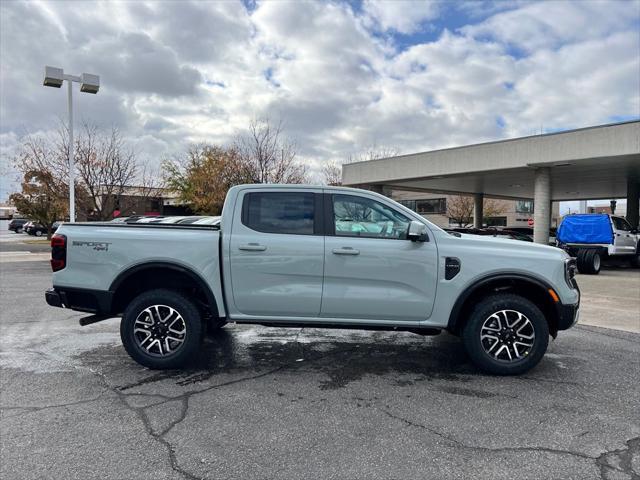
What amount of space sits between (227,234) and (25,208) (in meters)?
34.0

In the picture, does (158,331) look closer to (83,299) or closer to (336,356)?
(83,299)

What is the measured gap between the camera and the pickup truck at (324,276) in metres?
4.67

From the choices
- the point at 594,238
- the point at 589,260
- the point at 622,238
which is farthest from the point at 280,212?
the point at 622,238

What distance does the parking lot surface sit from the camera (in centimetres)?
302

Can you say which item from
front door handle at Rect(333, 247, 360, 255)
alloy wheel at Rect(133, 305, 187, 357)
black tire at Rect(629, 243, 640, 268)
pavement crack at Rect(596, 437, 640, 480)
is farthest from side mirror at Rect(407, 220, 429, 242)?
black tire at Rect(629, 243, 640, 268)

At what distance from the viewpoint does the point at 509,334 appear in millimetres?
4707

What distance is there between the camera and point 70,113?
16.0 metres

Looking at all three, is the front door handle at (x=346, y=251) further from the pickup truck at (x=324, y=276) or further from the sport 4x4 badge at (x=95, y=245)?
the sport 4x4 badge at (x=95, y=245)

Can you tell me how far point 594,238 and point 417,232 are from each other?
1461cm

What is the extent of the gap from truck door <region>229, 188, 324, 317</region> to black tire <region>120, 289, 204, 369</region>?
0.51 m

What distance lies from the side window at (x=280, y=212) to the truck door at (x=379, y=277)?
350mm

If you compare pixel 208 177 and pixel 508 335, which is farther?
pixel 208 177

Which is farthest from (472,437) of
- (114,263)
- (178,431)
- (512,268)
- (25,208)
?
(25,208)

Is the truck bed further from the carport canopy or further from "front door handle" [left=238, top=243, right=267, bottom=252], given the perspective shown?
the carport canopy
